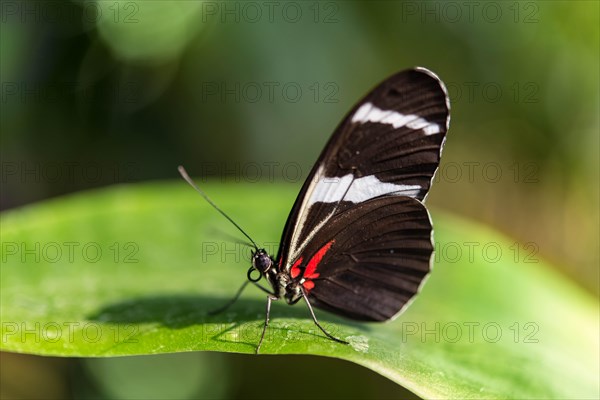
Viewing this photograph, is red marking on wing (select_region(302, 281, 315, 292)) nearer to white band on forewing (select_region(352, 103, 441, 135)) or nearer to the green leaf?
the green leaf

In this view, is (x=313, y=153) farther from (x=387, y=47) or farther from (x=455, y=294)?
(x=455, y=294)

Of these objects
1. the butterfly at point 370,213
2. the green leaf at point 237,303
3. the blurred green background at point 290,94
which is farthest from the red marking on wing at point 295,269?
the blurred green background at point 290,94

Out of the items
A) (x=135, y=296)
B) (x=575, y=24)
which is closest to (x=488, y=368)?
(x=135, y=296)

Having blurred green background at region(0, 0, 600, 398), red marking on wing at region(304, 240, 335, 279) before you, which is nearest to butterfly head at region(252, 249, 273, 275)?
red marking on wing at region(304, 240, 335, 279)

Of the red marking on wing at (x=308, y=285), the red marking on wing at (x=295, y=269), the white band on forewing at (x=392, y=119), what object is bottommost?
the red marking on wing at (x=308, y=285)

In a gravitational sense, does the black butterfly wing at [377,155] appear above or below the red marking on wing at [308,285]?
above

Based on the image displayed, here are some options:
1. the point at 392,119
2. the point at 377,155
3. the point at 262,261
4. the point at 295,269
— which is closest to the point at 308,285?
the point at 295,269

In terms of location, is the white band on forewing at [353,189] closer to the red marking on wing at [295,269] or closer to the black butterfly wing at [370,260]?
the black butterfly wing at [370,260]
